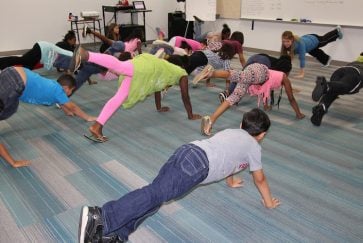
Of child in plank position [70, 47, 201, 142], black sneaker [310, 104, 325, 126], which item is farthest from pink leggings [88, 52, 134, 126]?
black sneaker [310, 104, 325, 126]

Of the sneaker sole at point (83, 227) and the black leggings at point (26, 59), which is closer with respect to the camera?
the sneaker sole at point (83, 227)

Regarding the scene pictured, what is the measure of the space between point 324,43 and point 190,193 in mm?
4428

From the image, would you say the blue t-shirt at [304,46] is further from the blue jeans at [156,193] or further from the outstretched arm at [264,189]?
the blue jeans at [156,193]

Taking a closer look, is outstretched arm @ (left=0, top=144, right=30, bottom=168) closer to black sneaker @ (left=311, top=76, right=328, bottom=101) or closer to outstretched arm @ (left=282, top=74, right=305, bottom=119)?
outstretched arm @ (left=282, top=74, right=305, bottom=119)

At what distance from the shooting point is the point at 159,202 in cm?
150

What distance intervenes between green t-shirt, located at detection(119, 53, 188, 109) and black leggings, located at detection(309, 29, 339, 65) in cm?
341

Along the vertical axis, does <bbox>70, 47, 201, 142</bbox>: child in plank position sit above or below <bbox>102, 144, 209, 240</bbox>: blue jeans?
above

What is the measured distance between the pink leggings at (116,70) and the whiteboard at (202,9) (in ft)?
16.9

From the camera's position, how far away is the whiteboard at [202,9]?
23.9ft

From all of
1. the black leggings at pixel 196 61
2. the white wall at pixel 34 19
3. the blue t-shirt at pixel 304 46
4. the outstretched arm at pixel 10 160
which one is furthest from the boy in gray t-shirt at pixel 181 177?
the white wall at pixel 34 19

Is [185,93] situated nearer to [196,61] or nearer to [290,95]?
[196,61]

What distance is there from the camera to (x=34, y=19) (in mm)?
6551

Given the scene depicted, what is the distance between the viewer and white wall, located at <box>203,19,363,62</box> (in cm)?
542

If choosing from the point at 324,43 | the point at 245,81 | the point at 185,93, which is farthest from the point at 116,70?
the point at 324,43
